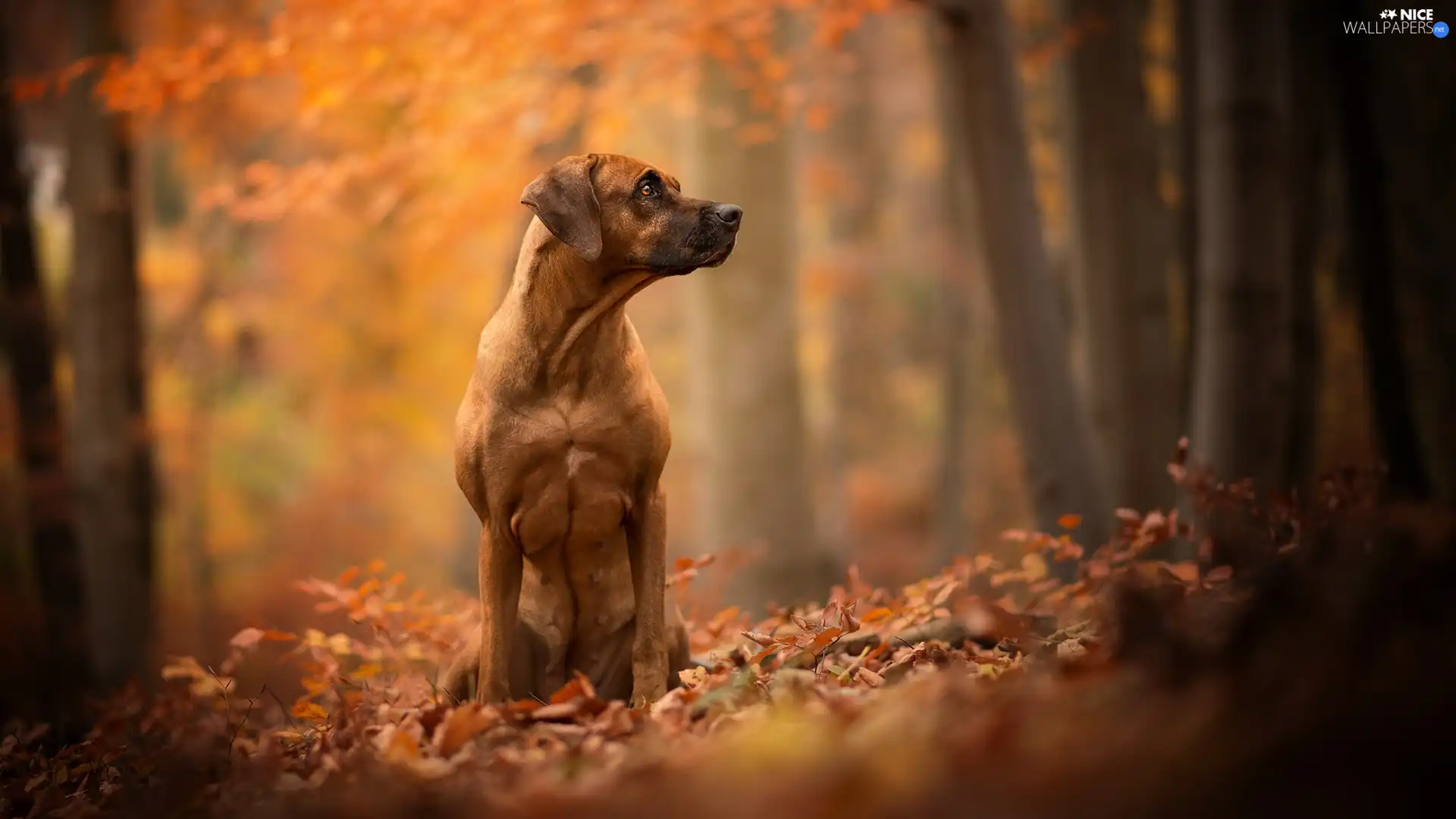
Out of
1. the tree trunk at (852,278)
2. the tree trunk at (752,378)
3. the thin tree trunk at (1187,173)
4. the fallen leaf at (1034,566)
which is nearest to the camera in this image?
the fallen leaf at (1034,566)

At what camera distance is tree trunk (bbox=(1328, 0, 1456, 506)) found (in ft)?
21.7

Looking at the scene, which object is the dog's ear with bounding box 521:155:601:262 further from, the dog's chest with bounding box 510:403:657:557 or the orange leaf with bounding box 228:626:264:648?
the orange leaf with bounding box 228:626:264:648

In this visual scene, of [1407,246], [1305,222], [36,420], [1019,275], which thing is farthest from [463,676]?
[36,420]

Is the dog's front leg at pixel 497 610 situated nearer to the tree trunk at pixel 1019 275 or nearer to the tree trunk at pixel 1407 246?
the tree trunk at pixel 1019 275

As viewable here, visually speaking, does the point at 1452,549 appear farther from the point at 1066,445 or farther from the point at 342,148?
the point at 342,148

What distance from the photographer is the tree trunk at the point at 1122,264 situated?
962 centimetres

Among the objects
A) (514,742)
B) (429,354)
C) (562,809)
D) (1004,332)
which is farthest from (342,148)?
(562,809)

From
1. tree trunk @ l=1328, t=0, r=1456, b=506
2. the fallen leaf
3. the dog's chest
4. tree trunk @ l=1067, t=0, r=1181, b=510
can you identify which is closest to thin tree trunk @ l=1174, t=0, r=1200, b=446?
tree trunk @ l=1067, t=0, r=1181, b=510

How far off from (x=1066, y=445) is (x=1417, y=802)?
19.8 feet

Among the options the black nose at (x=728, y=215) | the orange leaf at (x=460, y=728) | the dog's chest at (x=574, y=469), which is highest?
the black nose at (x=728, y=215)

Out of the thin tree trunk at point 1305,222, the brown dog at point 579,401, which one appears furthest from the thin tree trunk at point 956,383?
the brown dog at point 579,401

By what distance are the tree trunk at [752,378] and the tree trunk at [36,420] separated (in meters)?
5.45

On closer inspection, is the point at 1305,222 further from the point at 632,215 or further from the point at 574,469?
the point at 574,469

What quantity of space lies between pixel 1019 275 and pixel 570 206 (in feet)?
14.3
